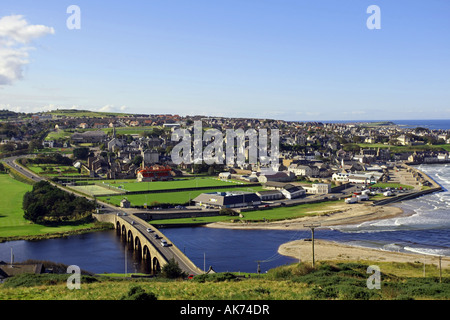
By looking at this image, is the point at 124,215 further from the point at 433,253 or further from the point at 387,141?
the point at 387,141

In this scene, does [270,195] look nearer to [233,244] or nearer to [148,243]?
[233,244]

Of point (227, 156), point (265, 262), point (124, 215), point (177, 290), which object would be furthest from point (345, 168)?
point (177, 290)

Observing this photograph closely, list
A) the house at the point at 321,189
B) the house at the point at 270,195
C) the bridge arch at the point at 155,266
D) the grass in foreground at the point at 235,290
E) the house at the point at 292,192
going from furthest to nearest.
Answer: the house at the point at 321,189 → the house at the point at 292,192 → the house at the point at 270,195 → the bridge arch at the point at 155,266 → the grass in foreground at the point at 235,290

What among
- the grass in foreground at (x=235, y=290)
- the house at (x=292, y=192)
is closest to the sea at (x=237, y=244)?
the grass in foreground at (x=235, y=290)

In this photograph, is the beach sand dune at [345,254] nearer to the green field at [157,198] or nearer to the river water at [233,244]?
the river water at [233,244]

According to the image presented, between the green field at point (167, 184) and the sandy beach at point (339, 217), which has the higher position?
→ the green field at point (167, 184)
